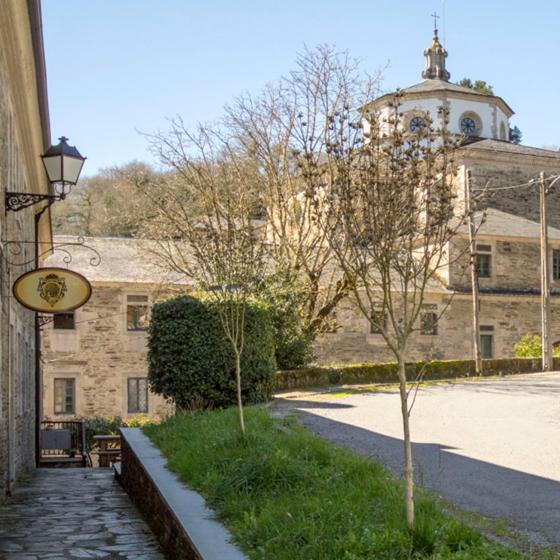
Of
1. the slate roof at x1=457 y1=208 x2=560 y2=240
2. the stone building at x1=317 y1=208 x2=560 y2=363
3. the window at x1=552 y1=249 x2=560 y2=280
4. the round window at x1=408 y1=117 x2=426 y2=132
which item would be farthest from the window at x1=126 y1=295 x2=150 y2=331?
the round window at x1=408 y1=117 x2=426 y2=132

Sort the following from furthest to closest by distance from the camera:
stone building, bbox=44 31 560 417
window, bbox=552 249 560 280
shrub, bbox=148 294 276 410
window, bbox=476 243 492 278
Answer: window, bbox=552 249 560 280, window, bbox=476 243 492 278, stone building, bbox=44 31 560 417, shrub, bbox=148 294 276 410

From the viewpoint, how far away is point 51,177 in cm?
1140

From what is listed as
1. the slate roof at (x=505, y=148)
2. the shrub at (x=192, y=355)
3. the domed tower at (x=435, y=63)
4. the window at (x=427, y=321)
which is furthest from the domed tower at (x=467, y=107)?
the shrub at (x=192, y=355)

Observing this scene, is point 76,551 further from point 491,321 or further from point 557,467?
point 491,321

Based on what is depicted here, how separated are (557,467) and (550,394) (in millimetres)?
9830

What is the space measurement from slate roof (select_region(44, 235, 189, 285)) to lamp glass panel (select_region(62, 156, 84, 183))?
17558mm

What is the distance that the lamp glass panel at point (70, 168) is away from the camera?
37.0 feet

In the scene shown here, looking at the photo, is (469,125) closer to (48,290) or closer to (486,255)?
(486,255)

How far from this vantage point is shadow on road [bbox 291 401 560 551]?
704 cm

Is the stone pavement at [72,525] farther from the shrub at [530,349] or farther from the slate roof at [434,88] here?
the slate roof at [434,88]

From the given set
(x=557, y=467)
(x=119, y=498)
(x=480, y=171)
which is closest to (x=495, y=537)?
(x=557, y=467)

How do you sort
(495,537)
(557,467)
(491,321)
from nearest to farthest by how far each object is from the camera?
(495,537), (557,467), (491,321)

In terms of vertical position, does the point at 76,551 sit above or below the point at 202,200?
below

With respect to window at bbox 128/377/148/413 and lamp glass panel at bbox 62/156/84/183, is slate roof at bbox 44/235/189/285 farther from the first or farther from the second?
lamp glass panel at bbox 62/156/84/183
